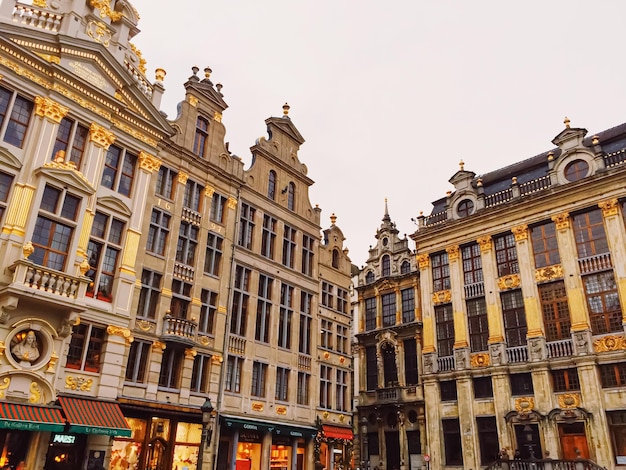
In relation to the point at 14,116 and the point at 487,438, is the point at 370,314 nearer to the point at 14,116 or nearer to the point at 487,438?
the point at 487,438

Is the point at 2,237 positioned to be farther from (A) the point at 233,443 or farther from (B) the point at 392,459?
(B) the point at 392,459

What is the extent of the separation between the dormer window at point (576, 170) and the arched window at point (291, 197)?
57.0ft

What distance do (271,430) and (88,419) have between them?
980 centimetres

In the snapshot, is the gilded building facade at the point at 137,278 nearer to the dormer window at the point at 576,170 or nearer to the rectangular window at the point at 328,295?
the rectangular window at the point at 328,295

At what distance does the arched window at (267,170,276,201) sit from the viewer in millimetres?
30844

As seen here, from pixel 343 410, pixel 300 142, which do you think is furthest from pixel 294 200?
pixel 343 410

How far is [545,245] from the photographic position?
32.8m

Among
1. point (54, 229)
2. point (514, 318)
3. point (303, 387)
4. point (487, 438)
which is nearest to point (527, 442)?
point (487, 438)

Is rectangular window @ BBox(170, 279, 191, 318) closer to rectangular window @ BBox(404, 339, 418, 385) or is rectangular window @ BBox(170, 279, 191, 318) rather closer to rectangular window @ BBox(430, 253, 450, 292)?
rectangular window @ BBox(430, 253, 450, 292)

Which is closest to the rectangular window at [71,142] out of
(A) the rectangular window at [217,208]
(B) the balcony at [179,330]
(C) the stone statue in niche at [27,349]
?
(C) the stone statue in niche at [27,349]

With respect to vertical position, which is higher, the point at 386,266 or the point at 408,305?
the point at 386,266

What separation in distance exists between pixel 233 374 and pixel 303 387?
5153 millimetres

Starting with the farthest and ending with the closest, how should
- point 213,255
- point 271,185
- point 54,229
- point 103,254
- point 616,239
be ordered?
point 271,185 < point 616,239 < point 213,255 < point 103,254 < point 54,229

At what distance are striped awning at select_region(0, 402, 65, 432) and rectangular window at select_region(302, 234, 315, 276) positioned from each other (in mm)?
16798
